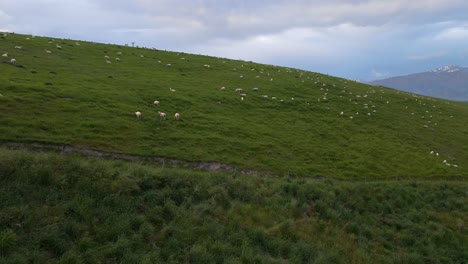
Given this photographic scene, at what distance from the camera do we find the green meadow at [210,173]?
14.0m

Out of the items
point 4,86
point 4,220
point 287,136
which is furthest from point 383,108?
point 4,220

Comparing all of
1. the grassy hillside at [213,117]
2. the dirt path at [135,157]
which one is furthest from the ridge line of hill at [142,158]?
the grassy hillside at [213,117]

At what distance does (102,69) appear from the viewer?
3753 centimetres

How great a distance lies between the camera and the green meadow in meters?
14.0

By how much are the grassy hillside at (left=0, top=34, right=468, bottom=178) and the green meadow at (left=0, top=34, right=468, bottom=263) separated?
0.52 ft

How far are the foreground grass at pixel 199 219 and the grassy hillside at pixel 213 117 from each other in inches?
132

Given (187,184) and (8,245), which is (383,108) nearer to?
(187,184)

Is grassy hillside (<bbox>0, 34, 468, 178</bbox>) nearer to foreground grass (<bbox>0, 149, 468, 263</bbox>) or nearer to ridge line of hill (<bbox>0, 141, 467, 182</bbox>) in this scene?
ridge line of hill (<bbox>0, 141, 467, 182</bbox>)

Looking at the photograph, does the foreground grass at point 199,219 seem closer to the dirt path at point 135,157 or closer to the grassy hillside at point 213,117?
the dirt path at point 135,157

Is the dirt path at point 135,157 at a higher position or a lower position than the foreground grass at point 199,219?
higher

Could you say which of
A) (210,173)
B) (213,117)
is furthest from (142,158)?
(213,117)

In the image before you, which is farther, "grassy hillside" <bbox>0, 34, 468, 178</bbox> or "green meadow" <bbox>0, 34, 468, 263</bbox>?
"grassy hillside" <bbox>0, 34, 468, 178</bbox>

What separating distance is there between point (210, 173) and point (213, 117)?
387 inches

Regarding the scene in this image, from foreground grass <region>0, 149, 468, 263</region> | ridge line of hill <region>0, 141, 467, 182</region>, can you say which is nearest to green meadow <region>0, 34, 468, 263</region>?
foreground grass <region>0, 149, 468, 263</region>
